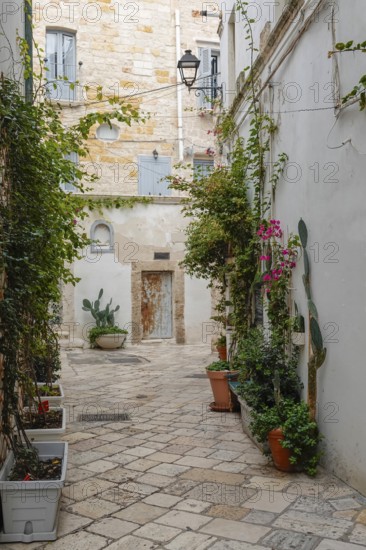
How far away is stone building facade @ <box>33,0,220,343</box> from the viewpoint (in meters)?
14.6

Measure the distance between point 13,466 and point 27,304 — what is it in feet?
3.71

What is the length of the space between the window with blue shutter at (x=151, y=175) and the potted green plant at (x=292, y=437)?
35.4 feet

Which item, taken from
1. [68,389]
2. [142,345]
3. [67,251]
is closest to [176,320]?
[142,345]

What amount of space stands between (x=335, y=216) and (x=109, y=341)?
10006 millimetres

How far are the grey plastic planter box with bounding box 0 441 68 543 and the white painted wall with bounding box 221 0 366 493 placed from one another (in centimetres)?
220

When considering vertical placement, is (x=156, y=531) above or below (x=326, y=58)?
below

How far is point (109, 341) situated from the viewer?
14.0 metres

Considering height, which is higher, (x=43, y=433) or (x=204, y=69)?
(x=204, y=69)

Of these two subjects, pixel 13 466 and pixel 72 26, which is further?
pixel 72 26

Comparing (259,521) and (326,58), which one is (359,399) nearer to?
(259,521)

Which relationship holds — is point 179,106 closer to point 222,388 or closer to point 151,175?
point 151,175

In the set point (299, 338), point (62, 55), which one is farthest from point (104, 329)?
point (299, 338)

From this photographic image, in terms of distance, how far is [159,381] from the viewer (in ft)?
31.8

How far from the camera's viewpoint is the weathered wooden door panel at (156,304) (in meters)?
15.2
